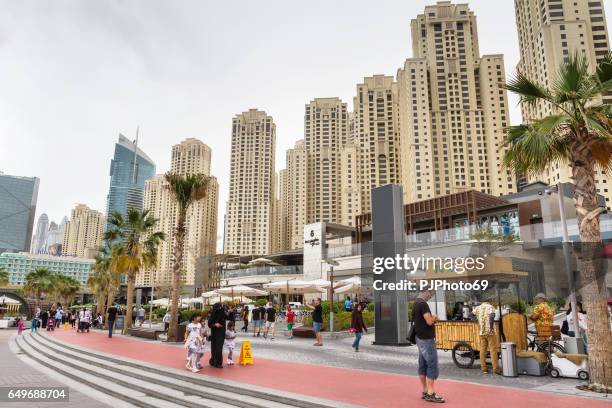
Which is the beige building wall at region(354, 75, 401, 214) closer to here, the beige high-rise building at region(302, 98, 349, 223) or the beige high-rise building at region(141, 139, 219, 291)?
the beige high-rise building at region(302, 98, 349, 223)

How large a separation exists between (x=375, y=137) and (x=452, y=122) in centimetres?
2047

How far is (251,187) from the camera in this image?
125812 millimetres

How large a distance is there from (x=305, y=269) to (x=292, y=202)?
81960mm

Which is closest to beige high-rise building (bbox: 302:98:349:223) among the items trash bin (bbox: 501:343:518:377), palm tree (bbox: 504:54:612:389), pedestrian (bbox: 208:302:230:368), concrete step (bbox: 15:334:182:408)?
concrete step (bbox: 15:334:182:408)

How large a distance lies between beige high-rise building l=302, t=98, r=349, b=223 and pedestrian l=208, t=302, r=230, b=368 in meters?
113

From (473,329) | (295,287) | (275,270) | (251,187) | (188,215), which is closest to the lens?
(473,329)

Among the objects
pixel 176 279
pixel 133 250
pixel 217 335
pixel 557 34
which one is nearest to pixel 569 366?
pixel 217 335

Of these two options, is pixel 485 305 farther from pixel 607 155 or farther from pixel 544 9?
pixel 544 9

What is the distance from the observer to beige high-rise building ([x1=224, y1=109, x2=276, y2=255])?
123 m

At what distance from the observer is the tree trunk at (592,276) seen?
7664 millimetres

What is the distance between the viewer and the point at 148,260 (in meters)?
26.2

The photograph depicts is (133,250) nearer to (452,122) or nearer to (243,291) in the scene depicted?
(243,291)

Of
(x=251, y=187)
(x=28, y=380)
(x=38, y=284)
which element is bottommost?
(x=28, y=380)

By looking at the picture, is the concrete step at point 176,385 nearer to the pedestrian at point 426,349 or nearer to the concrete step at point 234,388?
the concrete step at point 234,388
